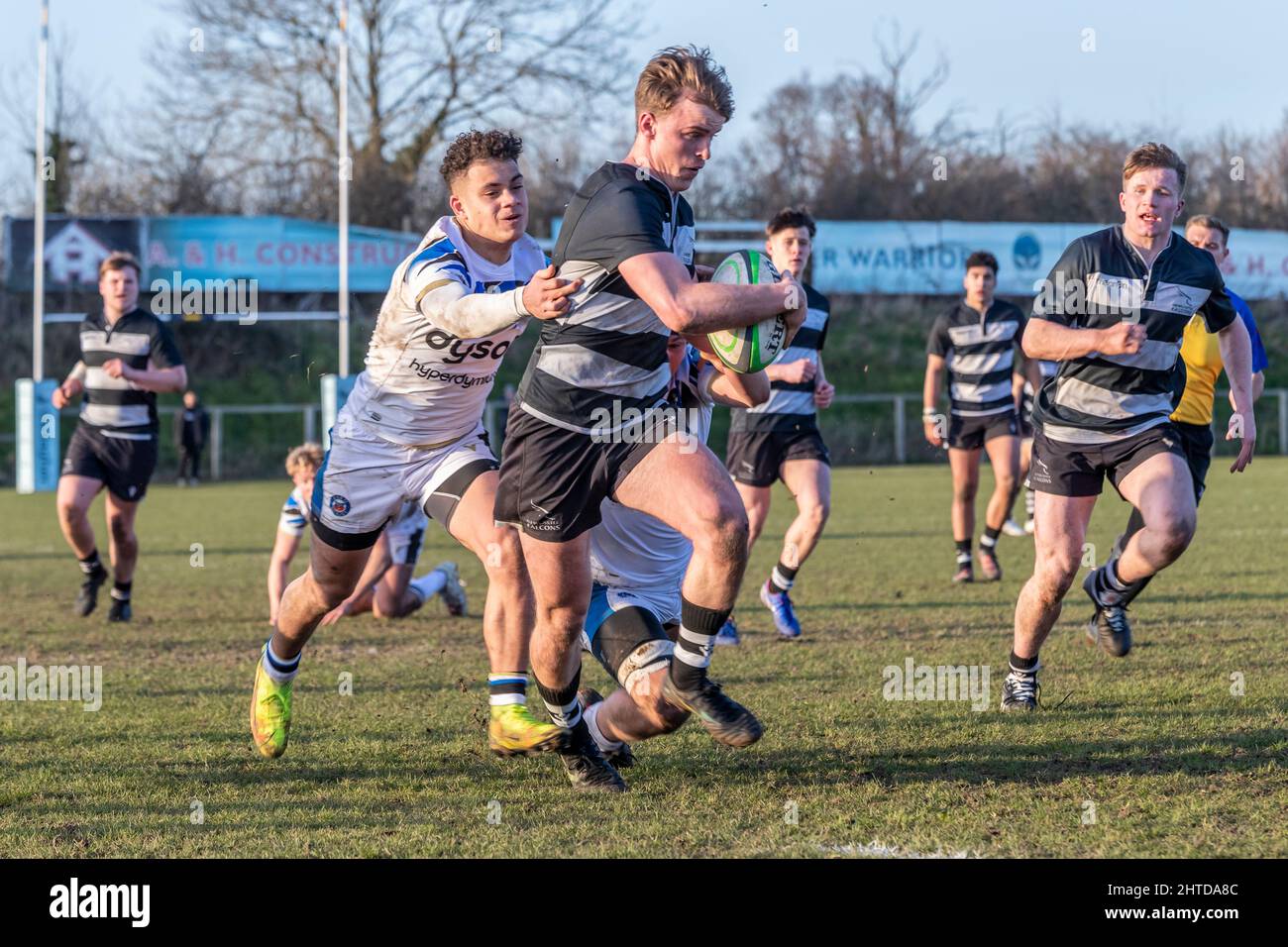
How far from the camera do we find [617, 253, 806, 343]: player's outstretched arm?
151 inches

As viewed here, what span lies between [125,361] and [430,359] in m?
4.95

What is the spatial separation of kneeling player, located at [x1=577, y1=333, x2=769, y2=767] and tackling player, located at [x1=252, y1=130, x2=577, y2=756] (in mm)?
268

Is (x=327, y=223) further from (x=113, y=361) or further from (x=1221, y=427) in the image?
(x=113, y=361)

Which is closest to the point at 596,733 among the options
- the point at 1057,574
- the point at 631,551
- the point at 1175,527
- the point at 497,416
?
the point at 631,551

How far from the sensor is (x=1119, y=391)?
19.1 ft

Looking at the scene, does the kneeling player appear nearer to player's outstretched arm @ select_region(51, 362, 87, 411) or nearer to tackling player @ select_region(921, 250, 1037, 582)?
player's outstretched arm @ select_region(51, 362, 87, 411)

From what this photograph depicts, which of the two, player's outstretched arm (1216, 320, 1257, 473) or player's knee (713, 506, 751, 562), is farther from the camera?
player's outstretched arm (1216, 320, 1257, 473)

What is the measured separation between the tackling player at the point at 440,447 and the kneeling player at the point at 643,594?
0.27 metres

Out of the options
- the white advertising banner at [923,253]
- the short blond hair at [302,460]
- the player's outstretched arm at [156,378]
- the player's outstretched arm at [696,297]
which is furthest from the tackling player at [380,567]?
the white advertising banner at [923,253]

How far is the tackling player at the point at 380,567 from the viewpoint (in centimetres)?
815

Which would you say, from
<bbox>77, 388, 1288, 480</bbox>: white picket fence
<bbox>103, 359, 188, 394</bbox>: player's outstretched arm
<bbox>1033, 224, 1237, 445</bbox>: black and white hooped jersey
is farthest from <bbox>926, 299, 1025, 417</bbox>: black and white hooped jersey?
<bbox>77, 388, 1288, 480</bbox>: white picket fence

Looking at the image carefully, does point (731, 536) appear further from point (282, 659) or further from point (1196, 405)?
point (1196, 405)

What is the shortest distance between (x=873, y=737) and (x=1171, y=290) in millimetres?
2159
